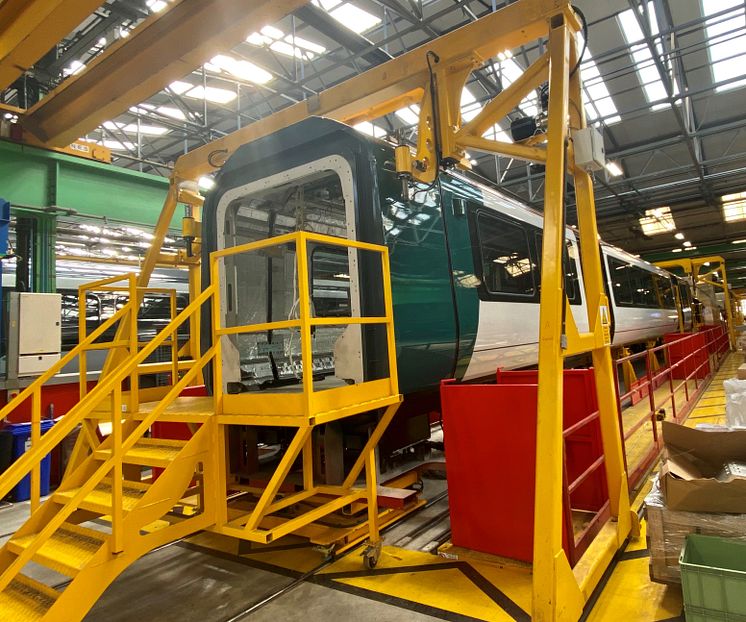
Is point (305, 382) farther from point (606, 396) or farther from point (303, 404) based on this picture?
point (606, 396)

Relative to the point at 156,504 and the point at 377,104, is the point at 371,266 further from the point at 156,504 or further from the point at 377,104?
the point at 156,504

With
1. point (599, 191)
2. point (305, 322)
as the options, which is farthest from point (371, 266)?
point (599, 191)

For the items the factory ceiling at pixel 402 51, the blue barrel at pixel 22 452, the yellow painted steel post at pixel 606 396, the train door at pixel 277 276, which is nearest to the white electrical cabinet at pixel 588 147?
the yellow painted steel post at pixel 606 396

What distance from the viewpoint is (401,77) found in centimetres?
394

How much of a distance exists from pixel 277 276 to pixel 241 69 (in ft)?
19.5

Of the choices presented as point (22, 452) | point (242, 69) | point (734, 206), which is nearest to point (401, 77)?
point (22, 452)

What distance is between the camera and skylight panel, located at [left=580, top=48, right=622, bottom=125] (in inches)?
393

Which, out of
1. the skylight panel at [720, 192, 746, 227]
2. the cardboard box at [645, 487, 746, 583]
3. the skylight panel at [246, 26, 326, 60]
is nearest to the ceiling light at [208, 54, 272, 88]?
the skylight panel at [246, 26, 326, 60]

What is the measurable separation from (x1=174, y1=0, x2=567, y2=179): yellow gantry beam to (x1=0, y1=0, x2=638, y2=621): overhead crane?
0.01 meters

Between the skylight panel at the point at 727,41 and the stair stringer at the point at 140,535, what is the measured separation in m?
10.0

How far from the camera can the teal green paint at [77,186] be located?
229 inches

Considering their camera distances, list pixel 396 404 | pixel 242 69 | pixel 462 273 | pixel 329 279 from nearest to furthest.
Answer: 1. pixel 396 404
2. pixel 462 273
3. pixel 329 279
4. pixel 242 69

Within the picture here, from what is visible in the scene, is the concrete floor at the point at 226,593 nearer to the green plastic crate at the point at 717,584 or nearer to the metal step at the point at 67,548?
the metal step at the point at 67,548

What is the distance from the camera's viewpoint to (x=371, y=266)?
361 cm
